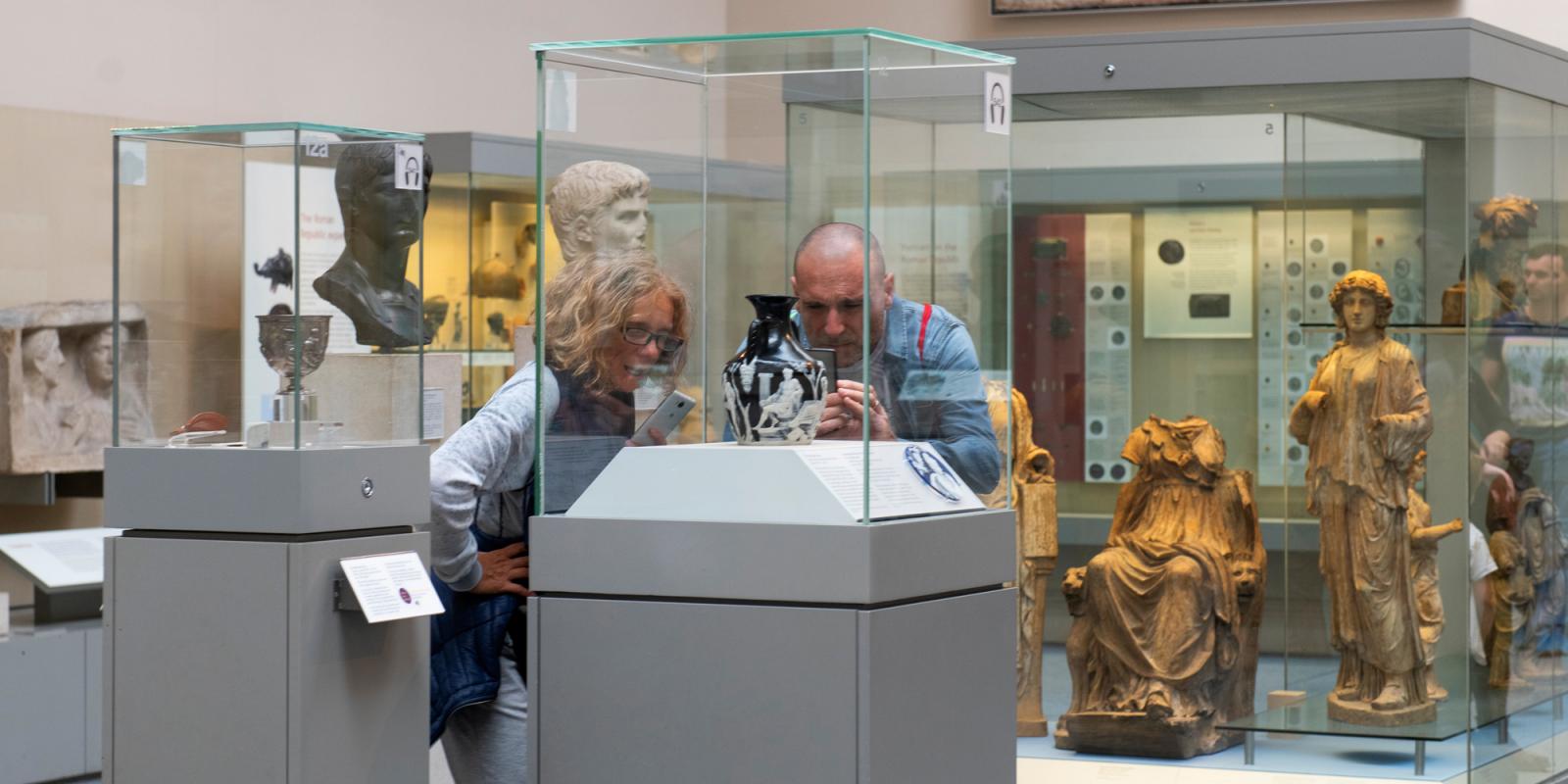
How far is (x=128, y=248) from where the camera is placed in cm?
450

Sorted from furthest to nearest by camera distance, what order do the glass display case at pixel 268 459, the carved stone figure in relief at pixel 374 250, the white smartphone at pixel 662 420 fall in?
the carved stone figure in relief at pixel 374 250 < the glass display case at pixel 268 459 < the white smartphone at pixel 662 420

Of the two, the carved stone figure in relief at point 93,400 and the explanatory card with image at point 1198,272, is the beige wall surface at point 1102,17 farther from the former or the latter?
the carved stone figure in relief at point 93,400

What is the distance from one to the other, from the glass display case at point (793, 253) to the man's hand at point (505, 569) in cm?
47

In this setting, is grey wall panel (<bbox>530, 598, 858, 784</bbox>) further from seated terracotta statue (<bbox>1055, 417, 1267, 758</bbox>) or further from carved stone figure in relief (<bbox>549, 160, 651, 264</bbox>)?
seated terracotta statue (<bbox>1055, 417, 1267, 758</bbox>)

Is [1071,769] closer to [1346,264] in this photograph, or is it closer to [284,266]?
[1346,264]

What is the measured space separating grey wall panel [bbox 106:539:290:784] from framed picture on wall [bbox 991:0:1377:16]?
9946 millimetres

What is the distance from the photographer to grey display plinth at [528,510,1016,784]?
3.29 meters

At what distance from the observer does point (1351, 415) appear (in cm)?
831

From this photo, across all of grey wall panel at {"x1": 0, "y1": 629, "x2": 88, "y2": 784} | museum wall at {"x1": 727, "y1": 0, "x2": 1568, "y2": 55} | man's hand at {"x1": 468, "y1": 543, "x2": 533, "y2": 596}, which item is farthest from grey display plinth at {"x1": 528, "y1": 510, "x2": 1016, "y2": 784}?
museum wall at {"x1": 727, "y1": 0, "x2": 1568, "y2": 55}

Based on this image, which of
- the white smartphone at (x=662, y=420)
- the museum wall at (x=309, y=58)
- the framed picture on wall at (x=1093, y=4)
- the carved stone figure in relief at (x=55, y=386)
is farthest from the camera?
the framed picture on wall at (x=1093, y=4)

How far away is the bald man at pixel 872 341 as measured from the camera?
11.1ft

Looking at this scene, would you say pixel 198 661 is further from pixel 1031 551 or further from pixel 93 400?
pixel 1031 551

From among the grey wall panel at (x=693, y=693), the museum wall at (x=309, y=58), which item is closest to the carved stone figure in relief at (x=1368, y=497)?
the grey wall panel at (x=693, y=693)

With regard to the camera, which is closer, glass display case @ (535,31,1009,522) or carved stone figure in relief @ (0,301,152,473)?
glass display case @ (535,31,1009,522)
